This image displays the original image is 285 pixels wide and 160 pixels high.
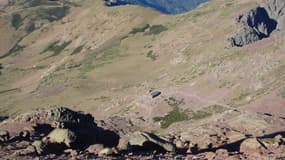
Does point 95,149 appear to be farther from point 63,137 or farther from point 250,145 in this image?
point 250,145

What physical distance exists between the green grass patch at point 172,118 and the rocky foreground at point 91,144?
8608 centimetres

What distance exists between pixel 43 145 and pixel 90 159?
8345 mm

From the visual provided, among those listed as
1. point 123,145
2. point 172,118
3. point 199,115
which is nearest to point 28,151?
point 123,145

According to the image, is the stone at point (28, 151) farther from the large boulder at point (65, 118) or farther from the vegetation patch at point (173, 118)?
the vegetation patch at point (173, 118)

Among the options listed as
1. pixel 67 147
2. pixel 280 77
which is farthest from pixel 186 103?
pixel 67 147

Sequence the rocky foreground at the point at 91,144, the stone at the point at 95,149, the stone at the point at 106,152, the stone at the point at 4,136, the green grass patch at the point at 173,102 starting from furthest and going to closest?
the green grass patch at the point at 173,102 < the stone at the point at 4,136 < the stone at the point at 95,149 < the stone at the point at 106,152 < the rocky foreground at the point at 91,144

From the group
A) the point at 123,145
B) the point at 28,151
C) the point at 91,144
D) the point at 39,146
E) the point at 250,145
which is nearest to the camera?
the point at 250,145

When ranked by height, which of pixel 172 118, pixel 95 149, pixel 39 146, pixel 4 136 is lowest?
pixel 172 118

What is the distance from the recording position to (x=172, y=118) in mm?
161000

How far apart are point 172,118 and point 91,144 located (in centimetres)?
10191

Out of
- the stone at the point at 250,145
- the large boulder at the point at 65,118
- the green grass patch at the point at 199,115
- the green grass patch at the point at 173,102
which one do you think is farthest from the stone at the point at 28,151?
the green grass patch at the point at 173,102

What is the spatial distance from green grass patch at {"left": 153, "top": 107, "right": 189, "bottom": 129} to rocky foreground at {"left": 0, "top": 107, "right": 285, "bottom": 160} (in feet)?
282

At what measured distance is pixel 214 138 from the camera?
66000mm

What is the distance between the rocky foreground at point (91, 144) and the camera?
51.7 meters
